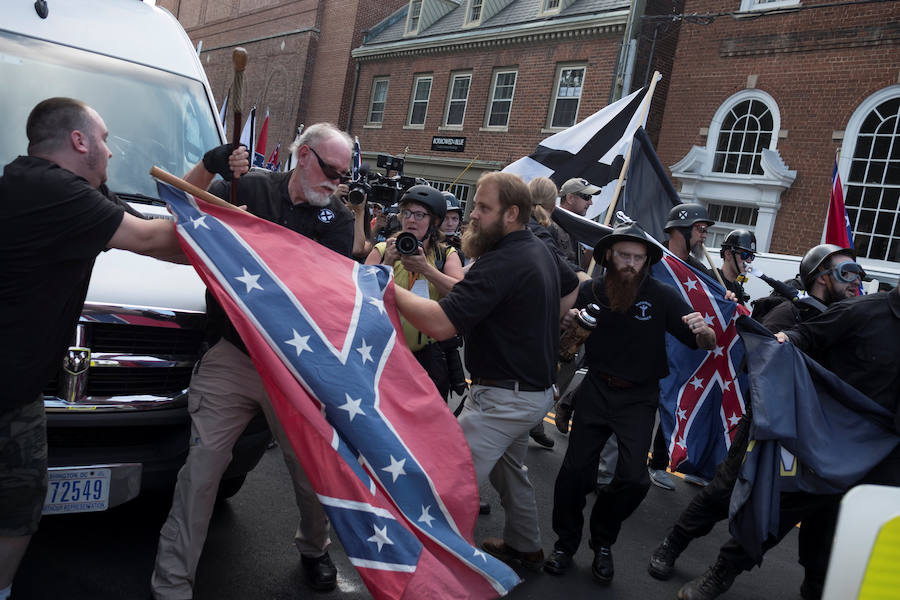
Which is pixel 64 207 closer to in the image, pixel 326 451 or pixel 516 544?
pixel 326 451

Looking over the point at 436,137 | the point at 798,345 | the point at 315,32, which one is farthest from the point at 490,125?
Result: the point at 798,345

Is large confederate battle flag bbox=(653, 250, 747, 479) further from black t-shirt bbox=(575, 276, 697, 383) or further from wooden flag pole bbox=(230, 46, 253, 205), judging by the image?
wooden flag pole bbox=(230, 46, 253, 205)

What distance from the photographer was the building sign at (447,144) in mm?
23688

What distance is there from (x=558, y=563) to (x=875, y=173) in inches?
540

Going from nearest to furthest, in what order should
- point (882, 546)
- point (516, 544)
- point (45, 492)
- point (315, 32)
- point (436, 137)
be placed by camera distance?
1. point (882, 546)
2. point (45, 492)
3. point (516, 544)
4. point (436, 137)
5. point (315, 32)

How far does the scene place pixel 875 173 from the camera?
14.7 meters

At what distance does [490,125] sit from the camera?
23.0 metres

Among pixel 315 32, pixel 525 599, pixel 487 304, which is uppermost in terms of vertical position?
pixel 315 32

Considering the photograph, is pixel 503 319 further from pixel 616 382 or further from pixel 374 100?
pixel 374 100

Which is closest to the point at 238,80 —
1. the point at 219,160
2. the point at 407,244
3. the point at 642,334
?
the point at 219,160

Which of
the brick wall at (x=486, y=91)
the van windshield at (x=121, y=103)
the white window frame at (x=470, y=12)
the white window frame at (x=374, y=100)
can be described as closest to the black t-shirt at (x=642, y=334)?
the van windshield at (x=121, y=103)

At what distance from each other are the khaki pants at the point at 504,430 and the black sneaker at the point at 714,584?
1.02m

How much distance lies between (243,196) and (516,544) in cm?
247

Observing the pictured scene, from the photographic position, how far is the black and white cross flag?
8305mm
